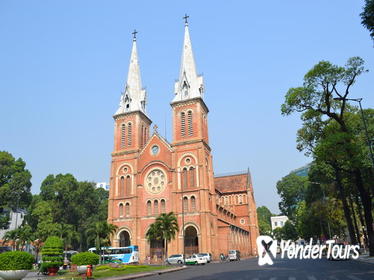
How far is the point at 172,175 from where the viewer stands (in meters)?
50.6

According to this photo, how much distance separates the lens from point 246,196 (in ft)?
253

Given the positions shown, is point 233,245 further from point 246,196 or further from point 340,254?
point 340,254

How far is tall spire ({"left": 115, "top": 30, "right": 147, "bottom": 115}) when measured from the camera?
58.4 metres

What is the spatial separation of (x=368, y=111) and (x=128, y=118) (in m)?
37.2

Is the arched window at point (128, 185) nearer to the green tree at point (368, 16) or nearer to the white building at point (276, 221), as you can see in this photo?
the green tree at point (368, 16)

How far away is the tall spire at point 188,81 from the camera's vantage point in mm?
55062

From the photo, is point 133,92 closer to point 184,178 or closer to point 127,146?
point 127,146

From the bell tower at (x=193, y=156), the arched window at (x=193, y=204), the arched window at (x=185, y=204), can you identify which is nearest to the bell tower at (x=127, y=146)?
the bell tower at (x=193, y=156)

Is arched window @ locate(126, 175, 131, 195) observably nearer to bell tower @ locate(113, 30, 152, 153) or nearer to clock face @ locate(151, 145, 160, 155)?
bell tower @ locate(113, 30, 152, 153)

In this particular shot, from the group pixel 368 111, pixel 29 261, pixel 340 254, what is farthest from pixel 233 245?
pixel 29 261

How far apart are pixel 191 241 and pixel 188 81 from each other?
25.4 meters

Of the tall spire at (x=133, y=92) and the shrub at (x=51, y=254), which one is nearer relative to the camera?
the shrub at (x=51, y=254)

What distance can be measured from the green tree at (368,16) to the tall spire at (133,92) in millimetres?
44002

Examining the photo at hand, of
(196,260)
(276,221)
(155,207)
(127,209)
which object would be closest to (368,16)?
(196,260)
